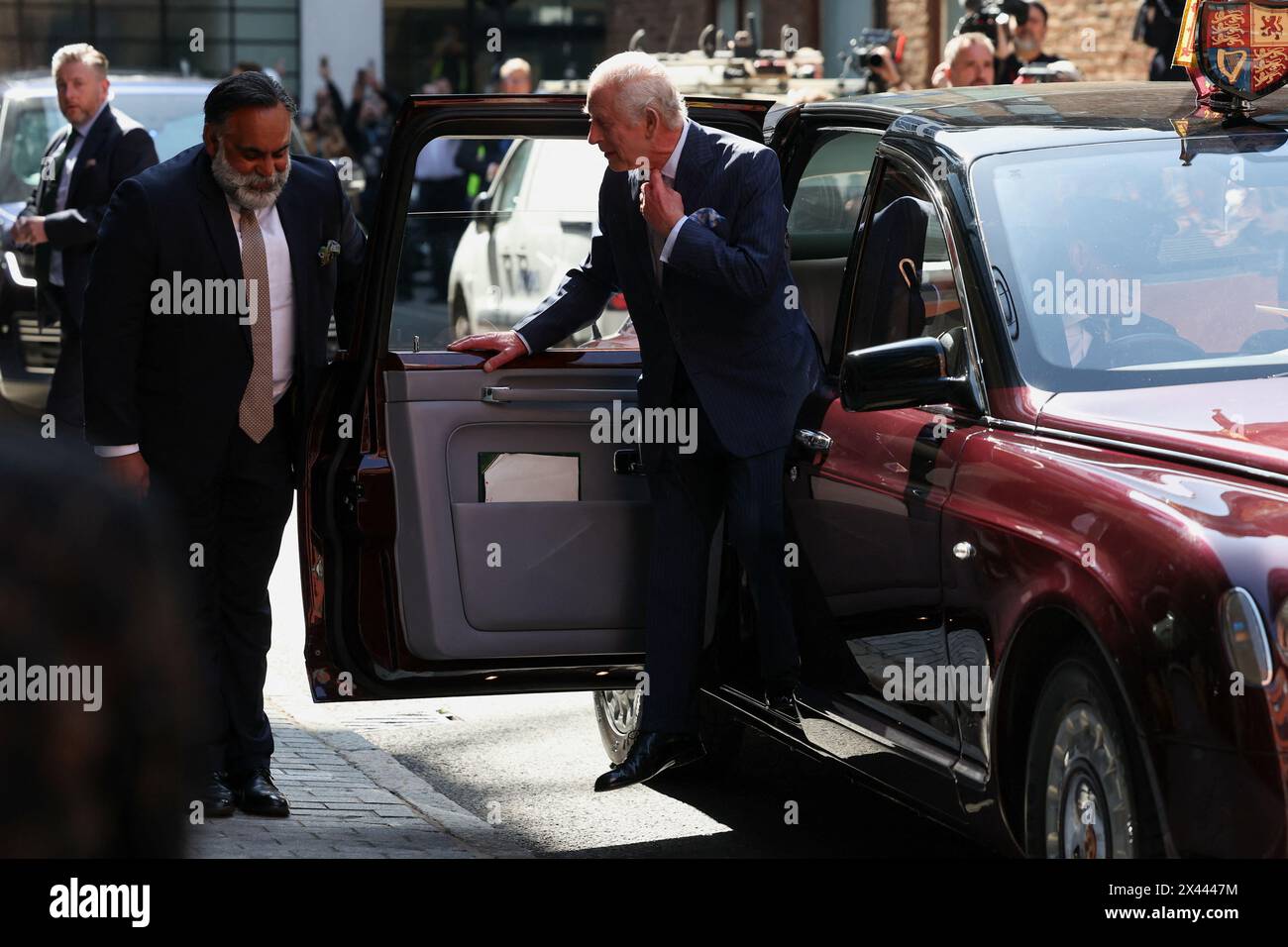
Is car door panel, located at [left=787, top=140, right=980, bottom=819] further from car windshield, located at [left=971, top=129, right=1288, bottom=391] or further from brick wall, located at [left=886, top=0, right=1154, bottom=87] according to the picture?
brick wall, located at [left=886, top=0, right=1154, bottom=87]

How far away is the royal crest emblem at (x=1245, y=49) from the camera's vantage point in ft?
16.7

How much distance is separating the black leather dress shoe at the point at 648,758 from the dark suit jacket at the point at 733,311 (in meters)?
0.78

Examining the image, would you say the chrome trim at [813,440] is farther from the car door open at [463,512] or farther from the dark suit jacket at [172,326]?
the dark suit jacket at [172,326]

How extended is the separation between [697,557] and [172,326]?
4.90 ft

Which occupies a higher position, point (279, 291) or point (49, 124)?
point (49, 124)

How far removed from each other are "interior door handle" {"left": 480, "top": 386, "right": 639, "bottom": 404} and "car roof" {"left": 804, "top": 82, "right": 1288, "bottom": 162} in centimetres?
96

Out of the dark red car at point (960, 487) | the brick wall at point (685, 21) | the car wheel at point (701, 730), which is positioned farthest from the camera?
the brick wall at point (685, 21)

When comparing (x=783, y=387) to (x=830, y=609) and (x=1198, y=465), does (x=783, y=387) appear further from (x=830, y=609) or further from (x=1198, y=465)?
(x=1198, y=465)

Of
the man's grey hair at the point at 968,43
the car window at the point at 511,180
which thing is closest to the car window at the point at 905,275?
the man's grey hair at the point at 968,43

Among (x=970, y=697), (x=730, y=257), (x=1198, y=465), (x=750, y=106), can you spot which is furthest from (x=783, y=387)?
(x=1198, y=465)

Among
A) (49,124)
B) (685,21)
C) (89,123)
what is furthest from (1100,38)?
(685,21)

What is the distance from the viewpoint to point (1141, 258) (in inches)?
183

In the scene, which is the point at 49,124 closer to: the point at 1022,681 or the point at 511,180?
the point at 511,180

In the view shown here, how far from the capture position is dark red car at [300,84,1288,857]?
143 inches
